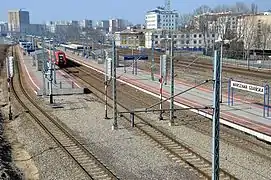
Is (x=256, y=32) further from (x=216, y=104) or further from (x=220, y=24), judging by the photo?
(x=216, y=104)

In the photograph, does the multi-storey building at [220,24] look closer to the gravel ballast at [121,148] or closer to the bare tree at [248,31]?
the bare tree at [248,31]

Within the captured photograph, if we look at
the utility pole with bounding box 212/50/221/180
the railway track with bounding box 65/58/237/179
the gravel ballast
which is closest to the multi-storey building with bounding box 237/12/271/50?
the gravel ballast

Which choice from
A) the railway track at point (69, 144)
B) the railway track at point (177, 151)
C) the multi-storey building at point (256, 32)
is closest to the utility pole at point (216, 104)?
the railway track at point (177, 151)

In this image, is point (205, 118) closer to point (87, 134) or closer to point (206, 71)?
point (87, 134)

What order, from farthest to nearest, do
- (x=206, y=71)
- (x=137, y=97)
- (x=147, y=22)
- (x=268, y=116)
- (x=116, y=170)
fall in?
(x=147, y=22) → (x=206, y=71) → (x=137, y=97) → (x=268, y=116) → (x=116, y=170)

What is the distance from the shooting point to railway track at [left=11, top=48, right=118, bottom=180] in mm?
13414

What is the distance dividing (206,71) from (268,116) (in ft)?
82.6

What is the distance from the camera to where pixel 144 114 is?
2303cm

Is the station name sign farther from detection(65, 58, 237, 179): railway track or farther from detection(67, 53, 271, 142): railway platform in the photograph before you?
detection(65, 58, 237, 179): railway track

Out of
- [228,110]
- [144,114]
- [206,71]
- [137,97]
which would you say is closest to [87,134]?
[144,114]

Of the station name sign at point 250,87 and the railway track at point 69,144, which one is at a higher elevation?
the station name sign at point 250,87

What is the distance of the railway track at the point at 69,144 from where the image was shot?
13414mm

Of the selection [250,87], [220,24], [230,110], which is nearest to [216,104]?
[250,87]

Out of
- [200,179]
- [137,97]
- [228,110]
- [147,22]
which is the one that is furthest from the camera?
[147,22]
